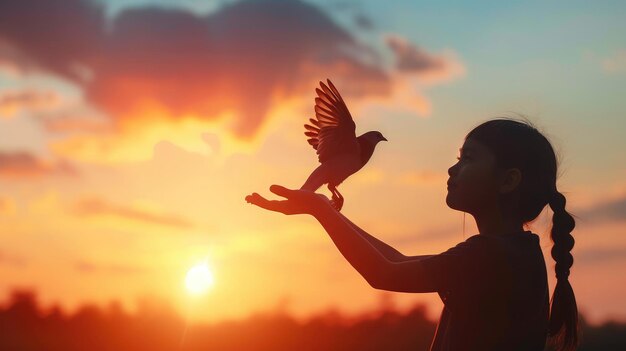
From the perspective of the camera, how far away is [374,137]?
7.02m

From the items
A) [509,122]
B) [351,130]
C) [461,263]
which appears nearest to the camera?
[461,263]

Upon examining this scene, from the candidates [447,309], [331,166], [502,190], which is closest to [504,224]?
[502,190]

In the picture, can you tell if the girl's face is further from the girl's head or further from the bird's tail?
the bird's tail

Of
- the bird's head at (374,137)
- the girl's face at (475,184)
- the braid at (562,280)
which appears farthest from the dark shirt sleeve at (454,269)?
the bird's head at (374,137)

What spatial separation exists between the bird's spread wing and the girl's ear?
101 cm

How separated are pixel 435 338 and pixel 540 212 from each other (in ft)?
3.29

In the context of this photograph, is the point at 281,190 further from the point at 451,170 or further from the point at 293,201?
the point at 451,170

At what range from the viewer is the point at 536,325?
6090 mm

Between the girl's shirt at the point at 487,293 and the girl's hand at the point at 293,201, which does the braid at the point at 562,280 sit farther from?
the girl's hand at the point at 293,201

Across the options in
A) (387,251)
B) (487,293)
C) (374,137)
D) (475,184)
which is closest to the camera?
(487,293)

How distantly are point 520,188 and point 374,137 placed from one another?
1.14 m

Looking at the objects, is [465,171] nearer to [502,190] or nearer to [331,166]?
[502,190]

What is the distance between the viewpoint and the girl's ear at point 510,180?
6.29m

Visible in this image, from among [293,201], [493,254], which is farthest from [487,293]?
[293,201]
